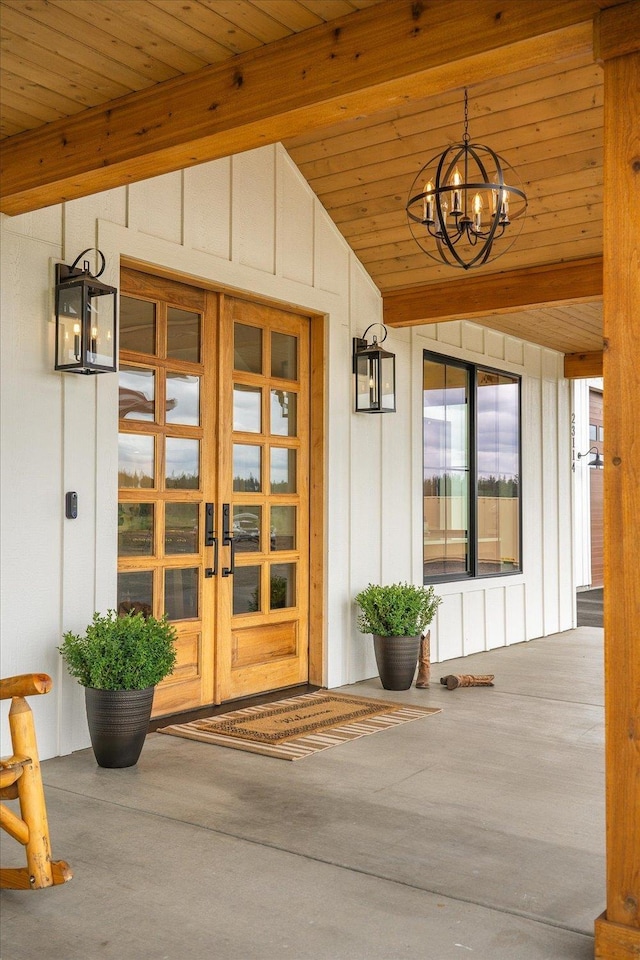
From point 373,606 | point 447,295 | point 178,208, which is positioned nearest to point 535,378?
point 447,295

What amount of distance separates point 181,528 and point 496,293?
107 inches

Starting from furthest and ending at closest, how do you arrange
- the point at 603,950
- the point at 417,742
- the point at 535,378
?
the point at 535,378 → the point at 417,742 → the point at 603,950

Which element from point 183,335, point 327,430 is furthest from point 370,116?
point 327,430

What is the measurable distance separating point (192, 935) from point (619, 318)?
6.74 ft

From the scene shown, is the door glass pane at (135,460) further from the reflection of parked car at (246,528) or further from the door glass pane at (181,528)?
the reflection of parked car at (246,528)

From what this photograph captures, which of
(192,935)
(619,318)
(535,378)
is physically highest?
(535,378)

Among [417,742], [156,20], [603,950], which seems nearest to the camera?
[603,950]

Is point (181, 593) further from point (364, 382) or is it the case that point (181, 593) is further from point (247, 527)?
point (364, 382)

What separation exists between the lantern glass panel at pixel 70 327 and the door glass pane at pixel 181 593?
1427 millimetres

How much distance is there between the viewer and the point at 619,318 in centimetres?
242

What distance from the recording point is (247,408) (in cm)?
569

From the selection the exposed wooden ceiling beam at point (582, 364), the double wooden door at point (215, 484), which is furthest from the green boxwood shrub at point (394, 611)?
the exposed wooden ceiling beam at point (582, 364)

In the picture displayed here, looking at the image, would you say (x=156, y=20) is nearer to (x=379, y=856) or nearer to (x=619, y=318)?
(x=619, y=318)

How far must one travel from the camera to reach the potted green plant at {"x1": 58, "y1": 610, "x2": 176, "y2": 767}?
4023mm
